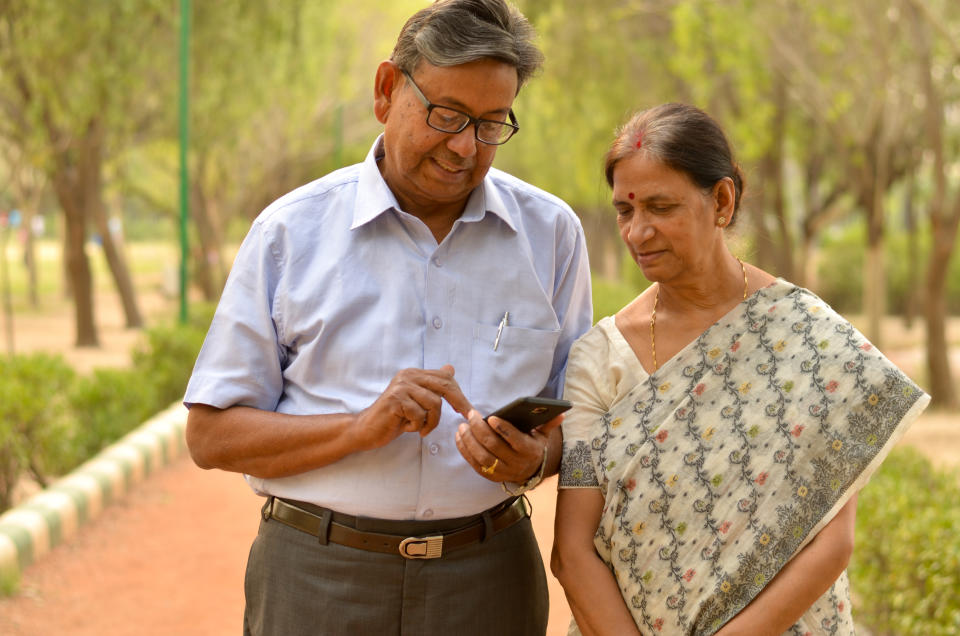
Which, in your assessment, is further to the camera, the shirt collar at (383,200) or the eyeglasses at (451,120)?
the shirt collar at (383,200)

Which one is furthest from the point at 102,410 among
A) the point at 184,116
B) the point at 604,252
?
the point at 604,252

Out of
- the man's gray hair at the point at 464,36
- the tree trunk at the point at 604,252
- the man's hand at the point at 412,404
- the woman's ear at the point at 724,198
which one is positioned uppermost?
the man's gray hair at the point at 464,36

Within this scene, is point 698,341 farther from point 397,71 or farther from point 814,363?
point 397,71

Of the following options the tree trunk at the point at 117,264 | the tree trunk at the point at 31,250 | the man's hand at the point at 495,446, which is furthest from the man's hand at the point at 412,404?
the tree trunk at the point at 31,250

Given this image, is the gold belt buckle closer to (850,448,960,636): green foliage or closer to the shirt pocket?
the shirt pocket

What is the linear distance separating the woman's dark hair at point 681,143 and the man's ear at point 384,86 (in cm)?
49

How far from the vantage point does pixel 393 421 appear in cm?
231

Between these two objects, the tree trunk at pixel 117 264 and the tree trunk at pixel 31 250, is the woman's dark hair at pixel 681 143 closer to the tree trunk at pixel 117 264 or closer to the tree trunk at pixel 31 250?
the tree trunk at pixel 117 264

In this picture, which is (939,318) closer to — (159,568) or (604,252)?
(159,568)

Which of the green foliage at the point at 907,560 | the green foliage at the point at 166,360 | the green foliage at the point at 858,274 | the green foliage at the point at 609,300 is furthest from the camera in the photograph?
the green foliage at the point at 858,274

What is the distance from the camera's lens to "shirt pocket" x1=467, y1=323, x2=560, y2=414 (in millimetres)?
2545

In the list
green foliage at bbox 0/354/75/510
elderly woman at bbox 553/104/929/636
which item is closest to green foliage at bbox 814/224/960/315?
green foliage at bbox 0/354/75/510

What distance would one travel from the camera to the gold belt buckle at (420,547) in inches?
98.1

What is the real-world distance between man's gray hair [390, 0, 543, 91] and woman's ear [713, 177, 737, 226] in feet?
1.62
